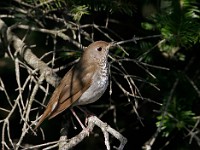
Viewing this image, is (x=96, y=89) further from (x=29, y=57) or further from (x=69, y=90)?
(x=29, y=57)

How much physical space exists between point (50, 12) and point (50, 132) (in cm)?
131

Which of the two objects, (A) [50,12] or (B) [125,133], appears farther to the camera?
(B) [125,133]

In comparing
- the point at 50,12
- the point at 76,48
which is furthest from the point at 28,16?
the point at 76,48

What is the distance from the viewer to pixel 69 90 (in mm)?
4238

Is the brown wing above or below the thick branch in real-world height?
below

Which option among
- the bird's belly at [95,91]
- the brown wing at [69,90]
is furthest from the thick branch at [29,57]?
the bird's belly at [95,91]

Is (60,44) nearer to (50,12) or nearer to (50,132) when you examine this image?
(50,12)

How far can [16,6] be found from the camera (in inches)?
181

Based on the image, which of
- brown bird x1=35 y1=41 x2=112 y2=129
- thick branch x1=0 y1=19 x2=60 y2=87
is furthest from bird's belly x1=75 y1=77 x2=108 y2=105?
thick branch x1=0 y1=19 x2=60 y2=87

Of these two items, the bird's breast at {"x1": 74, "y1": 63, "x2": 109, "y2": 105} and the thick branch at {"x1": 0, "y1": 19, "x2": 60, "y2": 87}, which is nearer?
the thick branch at {"x1": 0, "y1": 19, "x2": 60, "y2": 87}

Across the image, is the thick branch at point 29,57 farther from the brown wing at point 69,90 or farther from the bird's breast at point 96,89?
the bird's breast at point 96,89

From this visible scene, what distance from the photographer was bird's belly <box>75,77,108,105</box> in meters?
4.23

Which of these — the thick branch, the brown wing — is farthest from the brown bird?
the thick branch

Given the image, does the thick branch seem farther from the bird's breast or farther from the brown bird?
the bird's breast
